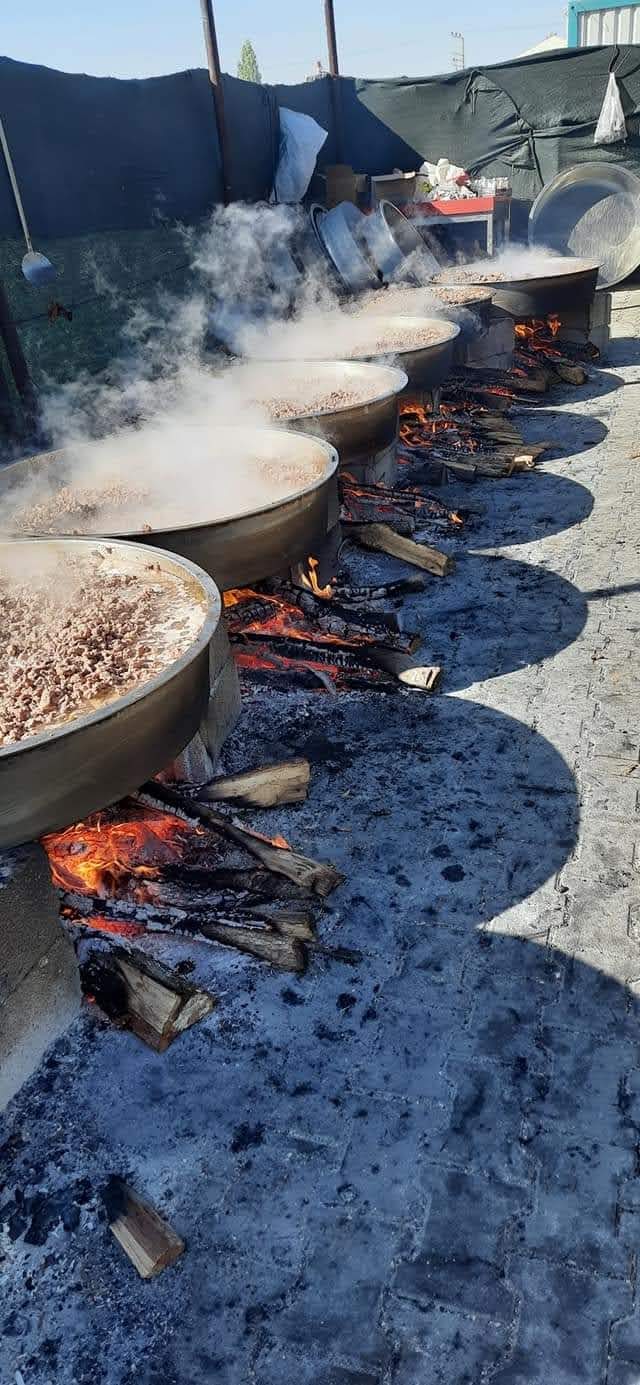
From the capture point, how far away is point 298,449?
241 inches

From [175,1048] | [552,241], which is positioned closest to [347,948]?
[175,1048]

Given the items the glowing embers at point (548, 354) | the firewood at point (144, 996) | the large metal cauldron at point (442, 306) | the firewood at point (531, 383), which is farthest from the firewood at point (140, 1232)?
the glowing embers at point (548, 354)

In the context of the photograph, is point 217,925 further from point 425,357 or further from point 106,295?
point 106,295

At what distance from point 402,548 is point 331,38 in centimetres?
1530

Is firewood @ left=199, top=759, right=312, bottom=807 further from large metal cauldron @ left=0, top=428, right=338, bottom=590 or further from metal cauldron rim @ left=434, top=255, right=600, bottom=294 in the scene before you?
metal cauldron rim @ left=434, top=255, right=600, bottom=294

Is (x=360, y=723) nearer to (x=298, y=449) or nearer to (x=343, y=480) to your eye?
(x=298, y=449)

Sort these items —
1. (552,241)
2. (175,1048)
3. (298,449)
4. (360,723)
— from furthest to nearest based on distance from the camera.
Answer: (552,241), (298,449), (360,723), (175,1048)

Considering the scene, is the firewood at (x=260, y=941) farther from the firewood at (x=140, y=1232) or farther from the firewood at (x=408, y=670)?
the firewood at (x=408, y=670)

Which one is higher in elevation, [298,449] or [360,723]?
[298,449]

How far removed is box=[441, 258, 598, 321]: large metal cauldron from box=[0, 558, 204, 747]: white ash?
9.38 meters

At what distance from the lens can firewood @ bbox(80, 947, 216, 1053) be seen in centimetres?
331

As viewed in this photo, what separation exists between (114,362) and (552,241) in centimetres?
970

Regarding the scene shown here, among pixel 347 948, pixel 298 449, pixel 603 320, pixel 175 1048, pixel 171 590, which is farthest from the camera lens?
pixel 603 320

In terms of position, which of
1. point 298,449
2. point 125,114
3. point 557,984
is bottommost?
point 557,984
